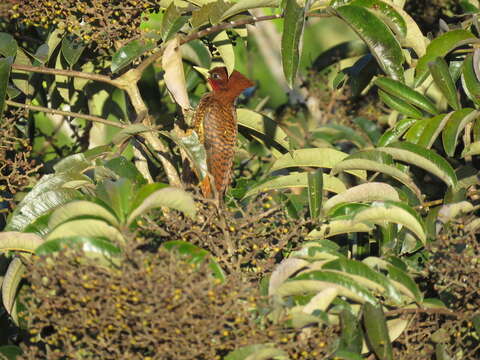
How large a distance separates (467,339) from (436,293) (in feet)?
0.43

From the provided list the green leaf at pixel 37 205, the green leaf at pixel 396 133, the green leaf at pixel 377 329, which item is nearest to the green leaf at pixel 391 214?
the green leaf at pixel 377 329

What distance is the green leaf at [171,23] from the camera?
2291mm

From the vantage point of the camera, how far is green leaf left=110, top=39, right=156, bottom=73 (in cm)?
228

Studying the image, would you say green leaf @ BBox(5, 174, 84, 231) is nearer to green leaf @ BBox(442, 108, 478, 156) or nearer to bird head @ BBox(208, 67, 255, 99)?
bird head @ BBox(208, 67, 255, 99)

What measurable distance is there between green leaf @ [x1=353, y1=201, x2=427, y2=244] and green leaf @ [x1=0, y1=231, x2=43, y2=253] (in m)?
0.74

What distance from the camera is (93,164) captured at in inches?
89.9

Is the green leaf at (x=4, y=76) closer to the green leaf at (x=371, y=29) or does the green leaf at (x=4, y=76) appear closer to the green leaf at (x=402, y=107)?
the green leaf at (x=371, y=29)

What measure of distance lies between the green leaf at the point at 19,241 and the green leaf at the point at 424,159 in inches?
36.0

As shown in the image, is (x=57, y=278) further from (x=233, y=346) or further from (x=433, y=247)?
(x=433, y=247)

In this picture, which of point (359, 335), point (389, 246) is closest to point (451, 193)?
point (389, 246)

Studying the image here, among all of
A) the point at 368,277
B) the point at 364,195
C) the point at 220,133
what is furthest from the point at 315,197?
the point at 220,133

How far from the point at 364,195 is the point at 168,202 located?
0.55 metres

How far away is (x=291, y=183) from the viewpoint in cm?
225

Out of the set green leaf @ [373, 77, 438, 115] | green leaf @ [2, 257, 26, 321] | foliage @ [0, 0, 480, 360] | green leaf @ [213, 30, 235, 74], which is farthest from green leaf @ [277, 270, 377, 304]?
green leaf @ [213, 30, 235, 74]
